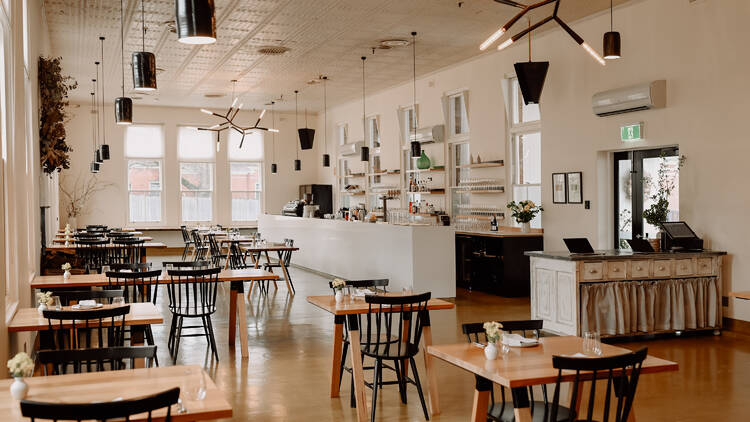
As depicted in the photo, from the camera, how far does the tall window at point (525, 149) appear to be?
1117cm

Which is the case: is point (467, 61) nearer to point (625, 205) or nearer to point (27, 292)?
point (625, 205)

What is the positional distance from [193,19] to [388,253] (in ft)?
26.8

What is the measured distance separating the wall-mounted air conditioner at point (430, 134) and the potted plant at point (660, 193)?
504cm

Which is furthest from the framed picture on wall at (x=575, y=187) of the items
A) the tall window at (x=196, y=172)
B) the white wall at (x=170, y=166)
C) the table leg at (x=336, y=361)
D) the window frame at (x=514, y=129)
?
the tall window at (x=196, y=172)

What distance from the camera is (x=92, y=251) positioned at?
397 inches

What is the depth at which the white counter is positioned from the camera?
33.7 ft

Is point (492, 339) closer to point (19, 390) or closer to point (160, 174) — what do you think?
point (19, 390)

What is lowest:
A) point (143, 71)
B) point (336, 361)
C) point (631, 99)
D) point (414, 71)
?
point (336, 361)

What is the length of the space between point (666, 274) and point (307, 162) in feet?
46.8

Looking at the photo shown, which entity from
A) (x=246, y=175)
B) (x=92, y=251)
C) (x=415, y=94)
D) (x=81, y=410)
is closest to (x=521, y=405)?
(x=81, y=410)

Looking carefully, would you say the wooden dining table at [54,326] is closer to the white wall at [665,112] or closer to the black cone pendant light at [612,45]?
the black cone pendant light at [612,45]

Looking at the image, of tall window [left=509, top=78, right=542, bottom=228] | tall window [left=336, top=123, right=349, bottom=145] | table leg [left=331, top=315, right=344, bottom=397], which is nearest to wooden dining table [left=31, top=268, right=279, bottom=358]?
table leg [left=331, top=315, right=344, bottom=397]

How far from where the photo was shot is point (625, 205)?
373 inches

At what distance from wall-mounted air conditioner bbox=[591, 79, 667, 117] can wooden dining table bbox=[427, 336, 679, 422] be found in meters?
5.37
